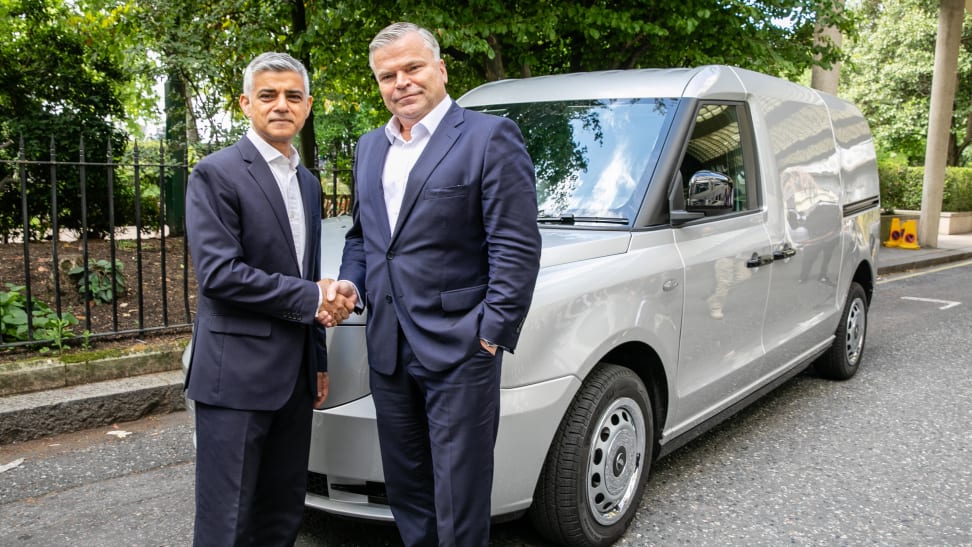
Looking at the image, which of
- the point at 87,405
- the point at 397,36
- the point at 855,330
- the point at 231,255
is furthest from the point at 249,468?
the point at 855,330

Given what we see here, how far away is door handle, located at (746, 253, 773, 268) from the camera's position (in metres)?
4.07

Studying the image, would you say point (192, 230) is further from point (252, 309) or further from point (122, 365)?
point (122, 365)

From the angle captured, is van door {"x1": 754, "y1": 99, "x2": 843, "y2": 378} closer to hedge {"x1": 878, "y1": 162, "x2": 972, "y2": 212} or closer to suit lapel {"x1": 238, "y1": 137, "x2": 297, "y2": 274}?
suit lapel {"x1": 238, "y1": 137, "x2": 297, "y2": 274}

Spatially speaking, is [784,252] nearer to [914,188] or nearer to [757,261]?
[757,261]

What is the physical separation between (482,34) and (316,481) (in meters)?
5.51

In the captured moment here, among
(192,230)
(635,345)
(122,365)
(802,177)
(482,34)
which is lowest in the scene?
(122,365)

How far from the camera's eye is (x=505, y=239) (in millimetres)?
2426

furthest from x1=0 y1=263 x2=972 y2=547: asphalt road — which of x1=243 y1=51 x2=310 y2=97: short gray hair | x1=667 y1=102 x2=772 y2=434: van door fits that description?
x1=243 y1=51 x2=310 y2=97: short gray hair

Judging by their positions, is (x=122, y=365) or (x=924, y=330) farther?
(x=924, y=330)

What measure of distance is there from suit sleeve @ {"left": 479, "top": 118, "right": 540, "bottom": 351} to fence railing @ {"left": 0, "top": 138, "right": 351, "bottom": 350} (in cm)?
339

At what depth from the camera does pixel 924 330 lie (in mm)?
7969

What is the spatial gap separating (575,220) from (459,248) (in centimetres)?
120

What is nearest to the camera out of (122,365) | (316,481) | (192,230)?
(192,230)

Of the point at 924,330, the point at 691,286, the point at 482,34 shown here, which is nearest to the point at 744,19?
the point at 482,34
